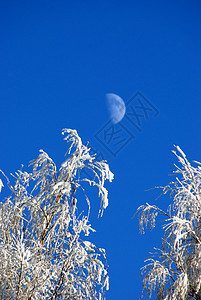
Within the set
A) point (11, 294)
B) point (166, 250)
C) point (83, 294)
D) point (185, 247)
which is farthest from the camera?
point (166, 250)

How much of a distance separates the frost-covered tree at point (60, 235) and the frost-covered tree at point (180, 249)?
101cm

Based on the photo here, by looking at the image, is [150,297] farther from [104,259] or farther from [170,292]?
[104,259]

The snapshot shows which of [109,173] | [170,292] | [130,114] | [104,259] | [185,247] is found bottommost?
[170,292]

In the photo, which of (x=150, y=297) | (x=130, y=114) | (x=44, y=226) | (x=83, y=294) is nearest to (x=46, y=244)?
(x=44, y=226)

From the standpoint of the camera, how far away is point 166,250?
21.8 feet

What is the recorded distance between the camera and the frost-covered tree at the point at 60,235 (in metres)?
5.61

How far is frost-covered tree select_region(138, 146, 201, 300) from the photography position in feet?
18.6

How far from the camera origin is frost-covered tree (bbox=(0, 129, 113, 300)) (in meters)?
5.61

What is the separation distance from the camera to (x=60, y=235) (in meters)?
5.91

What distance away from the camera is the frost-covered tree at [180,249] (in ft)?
18.6

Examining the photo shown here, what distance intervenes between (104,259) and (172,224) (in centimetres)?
123

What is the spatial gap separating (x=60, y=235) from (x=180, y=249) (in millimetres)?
1918

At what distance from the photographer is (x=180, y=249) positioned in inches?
232

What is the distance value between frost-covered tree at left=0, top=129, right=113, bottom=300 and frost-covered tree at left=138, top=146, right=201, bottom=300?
1009 mm
